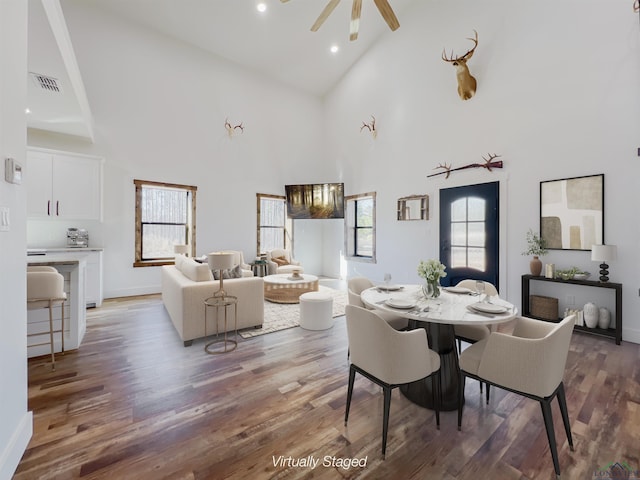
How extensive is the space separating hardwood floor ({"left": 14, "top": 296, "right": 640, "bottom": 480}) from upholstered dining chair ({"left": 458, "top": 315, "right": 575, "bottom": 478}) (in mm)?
326

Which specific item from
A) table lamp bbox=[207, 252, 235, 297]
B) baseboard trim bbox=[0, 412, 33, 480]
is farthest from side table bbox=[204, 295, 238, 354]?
baseboard trim bbox=[0, 412, 33, 480]

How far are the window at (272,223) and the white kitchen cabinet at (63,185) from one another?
3226mm

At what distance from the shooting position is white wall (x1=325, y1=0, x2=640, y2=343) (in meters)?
3.24

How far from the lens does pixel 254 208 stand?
6.89 metres

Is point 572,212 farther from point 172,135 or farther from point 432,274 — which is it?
point 172,135

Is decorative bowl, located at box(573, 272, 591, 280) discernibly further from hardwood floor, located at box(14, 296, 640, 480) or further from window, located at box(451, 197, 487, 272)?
window, located at box(451, 197, 487, 272)

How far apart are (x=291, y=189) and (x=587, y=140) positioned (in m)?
5.56

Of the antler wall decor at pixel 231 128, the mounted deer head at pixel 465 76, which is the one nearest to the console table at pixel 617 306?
the mounted deer head at pixel 465 76

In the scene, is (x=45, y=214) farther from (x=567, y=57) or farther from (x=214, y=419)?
(x=567, y=57)

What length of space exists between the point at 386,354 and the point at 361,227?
557cm

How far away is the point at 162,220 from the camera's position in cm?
578

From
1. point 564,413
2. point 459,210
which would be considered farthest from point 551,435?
point 459,210

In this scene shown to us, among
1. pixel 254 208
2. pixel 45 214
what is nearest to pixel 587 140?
pixel 254 208

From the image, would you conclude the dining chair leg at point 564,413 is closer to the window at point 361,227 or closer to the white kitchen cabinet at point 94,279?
the window at point 361,227
